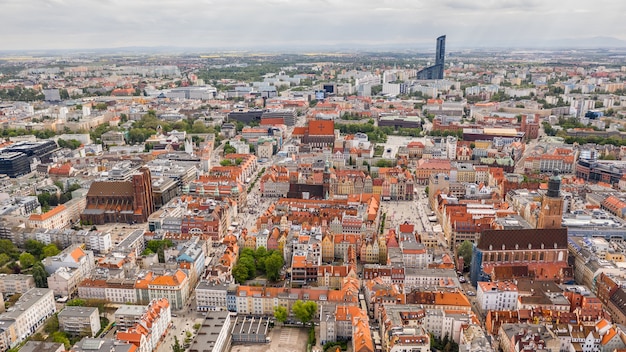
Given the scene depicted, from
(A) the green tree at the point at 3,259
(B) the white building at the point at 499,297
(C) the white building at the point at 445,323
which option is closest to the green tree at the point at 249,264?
(C) the white building at the point at 445,323

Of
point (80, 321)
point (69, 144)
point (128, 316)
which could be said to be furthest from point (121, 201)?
point (69, 144)

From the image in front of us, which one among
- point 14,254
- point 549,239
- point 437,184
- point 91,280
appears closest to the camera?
point 91,280

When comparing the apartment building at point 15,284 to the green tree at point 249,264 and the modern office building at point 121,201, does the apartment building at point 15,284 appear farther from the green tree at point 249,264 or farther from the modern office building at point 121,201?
the green tree at point 249,264

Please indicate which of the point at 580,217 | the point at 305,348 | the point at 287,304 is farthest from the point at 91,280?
the point at 580,217

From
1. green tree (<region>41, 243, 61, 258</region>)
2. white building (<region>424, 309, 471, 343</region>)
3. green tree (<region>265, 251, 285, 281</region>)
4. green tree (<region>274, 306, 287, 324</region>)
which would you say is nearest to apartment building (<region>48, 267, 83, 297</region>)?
green tree (<region>41, 243, 61, 258</region>)

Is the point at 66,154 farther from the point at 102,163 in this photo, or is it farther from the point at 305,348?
the point at 305,348
